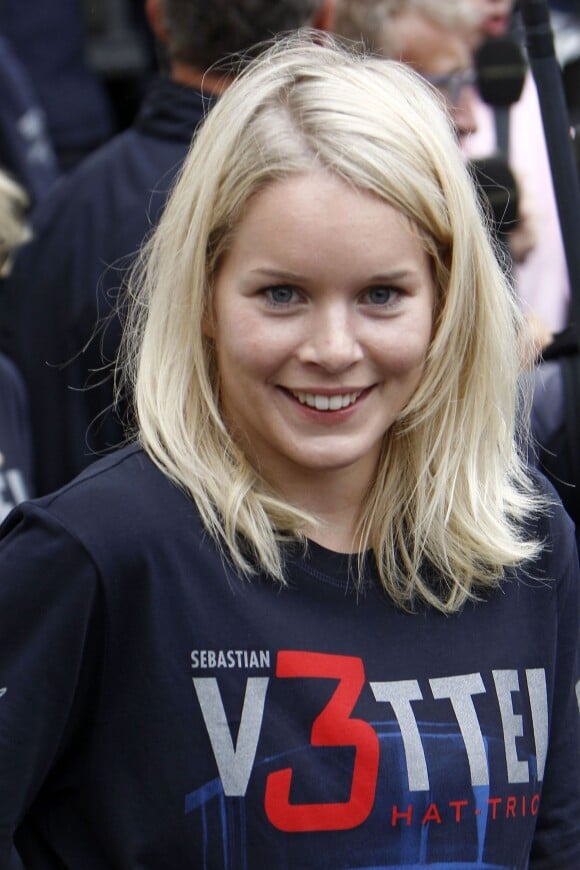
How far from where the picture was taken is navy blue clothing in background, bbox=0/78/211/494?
305cm

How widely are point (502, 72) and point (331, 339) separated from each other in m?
1.37

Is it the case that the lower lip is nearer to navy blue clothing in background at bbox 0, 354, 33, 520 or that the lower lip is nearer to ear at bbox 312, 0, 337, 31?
navy blue clothing in background at bbox 0, 354, 33, 520

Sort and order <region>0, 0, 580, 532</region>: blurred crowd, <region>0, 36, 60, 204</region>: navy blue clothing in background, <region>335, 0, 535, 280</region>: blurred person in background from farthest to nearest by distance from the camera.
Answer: <region>0, 36, 60, 204</region>: navy blue clothing in background < <region>335, 0, 535, 280</region>: blurred person in background < <region>0, 0, 580, 532</region>: blurred crowd

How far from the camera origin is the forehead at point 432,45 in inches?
154

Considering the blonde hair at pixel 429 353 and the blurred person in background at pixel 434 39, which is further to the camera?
the blurred person in background at pixel 434 39

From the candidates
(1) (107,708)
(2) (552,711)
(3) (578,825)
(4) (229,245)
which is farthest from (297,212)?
(3) (578,825)

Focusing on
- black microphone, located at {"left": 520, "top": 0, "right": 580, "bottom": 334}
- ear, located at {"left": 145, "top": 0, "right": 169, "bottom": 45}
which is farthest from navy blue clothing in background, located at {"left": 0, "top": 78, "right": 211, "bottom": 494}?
black microphone, located at {"left": 520, "top": 0, "right": 580, "bottom": 334}

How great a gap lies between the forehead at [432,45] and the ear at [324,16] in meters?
0.63

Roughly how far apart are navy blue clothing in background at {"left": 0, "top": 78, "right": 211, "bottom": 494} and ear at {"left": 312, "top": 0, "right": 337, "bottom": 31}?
34 cm

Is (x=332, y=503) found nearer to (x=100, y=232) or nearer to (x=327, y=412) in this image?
(x=327, y=412)

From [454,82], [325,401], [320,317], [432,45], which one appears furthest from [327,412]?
[432,45]

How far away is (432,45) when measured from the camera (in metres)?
3.95

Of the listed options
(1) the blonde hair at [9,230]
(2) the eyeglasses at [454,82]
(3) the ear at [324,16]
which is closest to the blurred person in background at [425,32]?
(2) the eyeglasses at [454,82]

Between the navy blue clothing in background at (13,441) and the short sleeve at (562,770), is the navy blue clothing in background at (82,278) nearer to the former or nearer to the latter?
the navy blue clothing in background at (13,441)
